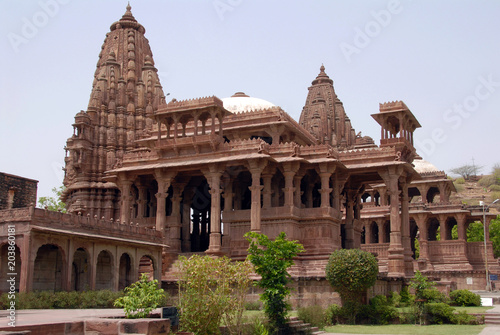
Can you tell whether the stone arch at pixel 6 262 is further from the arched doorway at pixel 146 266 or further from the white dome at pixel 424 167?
the white dome at pixel 424 167

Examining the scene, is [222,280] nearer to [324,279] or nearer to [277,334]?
[277,334]

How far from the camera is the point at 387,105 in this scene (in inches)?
1351

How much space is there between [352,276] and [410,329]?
3353mm

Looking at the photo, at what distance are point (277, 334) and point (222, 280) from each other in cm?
291

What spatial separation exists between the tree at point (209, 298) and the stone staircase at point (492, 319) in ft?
34.6

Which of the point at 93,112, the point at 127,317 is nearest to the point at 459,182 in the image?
the point at 93,112

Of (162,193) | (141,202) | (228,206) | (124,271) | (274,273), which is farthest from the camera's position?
(141,202)

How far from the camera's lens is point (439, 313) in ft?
79.2

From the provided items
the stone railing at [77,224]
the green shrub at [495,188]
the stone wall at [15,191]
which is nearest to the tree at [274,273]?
the stone railing at [77,224]

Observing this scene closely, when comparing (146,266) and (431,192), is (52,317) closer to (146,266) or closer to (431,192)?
(146,266)

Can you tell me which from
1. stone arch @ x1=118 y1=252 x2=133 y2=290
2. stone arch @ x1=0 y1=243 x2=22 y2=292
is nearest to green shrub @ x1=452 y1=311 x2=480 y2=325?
stone arch @ x1=118 y1=252 x2=133 y2=290

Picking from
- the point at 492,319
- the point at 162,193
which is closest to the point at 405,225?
the point at 492,319

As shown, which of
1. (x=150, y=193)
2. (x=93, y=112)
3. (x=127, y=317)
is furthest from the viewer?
(x=93, y=112)

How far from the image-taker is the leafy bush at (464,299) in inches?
1131
